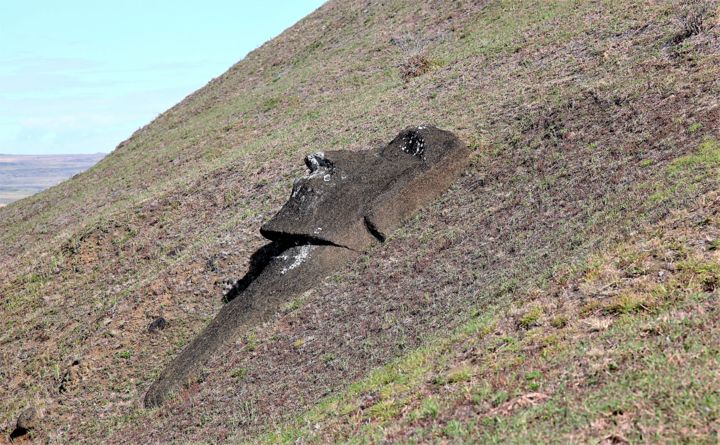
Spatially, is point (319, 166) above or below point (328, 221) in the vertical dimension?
above

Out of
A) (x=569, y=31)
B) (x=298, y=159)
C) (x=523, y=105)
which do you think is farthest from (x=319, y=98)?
(x=523, y=105)

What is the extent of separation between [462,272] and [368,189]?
5.66 meters

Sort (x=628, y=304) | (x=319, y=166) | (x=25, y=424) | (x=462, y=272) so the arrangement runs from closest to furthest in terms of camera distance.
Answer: (x=628, y=304) < (x=462, y=272) < (x=25, y=424) < (x=319, y=166)

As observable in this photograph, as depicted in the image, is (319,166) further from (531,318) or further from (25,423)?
(531,318)

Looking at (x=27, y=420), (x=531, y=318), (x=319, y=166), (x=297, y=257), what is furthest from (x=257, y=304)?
(x=531, y=318)

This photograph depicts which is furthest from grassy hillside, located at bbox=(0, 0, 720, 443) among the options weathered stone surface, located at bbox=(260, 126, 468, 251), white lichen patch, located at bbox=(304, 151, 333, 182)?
white lichen patch, located at bbox=(304, 151, 333, 182)

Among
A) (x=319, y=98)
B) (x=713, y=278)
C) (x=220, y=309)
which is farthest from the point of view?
(x=319, y=98)

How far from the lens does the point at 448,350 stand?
1093 centimetres

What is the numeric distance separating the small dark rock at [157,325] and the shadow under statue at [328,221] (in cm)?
203

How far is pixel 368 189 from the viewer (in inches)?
776

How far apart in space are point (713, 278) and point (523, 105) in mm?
14714

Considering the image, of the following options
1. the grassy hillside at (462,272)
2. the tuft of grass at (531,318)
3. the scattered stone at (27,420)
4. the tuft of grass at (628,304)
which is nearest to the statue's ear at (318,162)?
the grassy hillside at (462,272)

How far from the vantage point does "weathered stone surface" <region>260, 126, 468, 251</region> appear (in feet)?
61.8

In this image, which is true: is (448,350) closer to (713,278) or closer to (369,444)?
(369,444)
